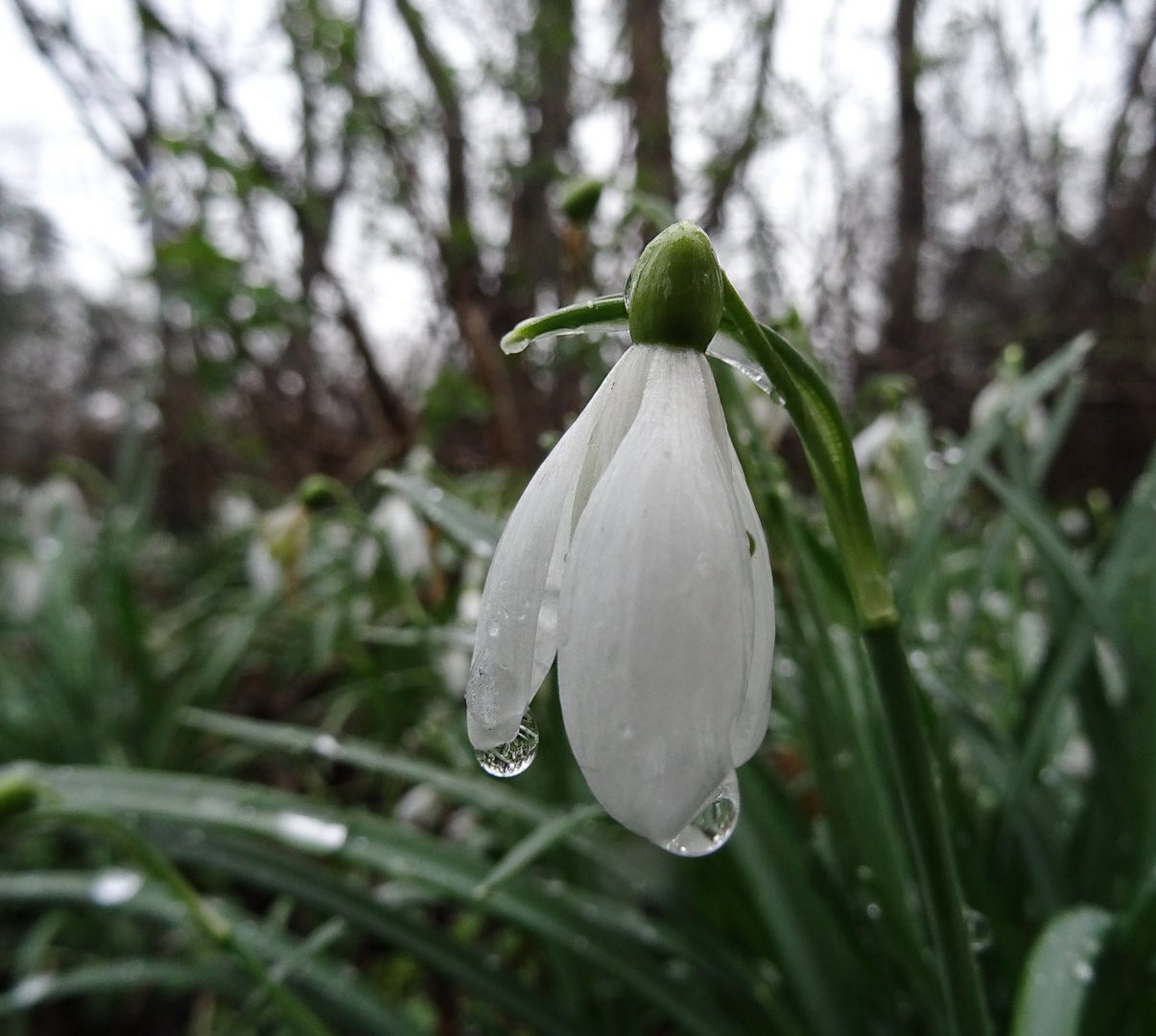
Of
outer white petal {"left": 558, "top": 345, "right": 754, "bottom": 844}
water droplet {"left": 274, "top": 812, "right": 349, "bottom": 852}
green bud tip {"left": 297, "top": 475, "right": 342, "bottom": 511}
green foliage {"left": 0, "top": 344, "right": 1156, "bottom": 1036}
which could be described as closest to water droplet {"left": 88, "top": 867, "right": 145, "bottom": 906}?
green foliage {"left": 0, "top": 344, "right": 1156, "bottom": 1036}

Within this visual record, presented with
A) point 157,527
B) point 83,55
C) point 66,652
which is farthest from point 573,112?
point 157,527

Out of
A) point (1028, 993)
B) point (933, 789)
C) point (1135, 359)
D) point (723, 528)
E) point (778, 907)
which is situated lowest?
point (1135, 359)

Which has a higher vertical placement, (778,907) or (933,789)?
(933,789)

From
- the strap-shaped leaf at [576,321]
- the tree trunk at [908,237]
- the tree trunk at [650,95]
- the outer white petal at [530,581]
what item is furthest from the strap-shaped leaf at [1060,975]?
the tree trunk at [908,237]

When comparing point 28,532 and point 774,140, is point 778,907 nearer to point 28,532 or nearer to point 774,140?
point 774,140

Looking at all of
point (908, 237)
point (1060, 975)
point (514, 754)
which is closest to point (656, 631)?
point (514, 754)

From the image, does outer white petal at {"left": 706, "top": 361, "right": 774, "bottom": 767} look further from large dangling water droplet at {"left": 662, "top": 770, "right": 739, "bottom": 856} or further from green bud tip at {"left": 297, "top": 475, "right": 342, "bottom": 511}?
green bud tip at {"left": 297, "top": 475, "right": 342, "bottom": 511}

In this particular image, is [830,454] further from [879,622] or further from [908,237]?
[908,237]
